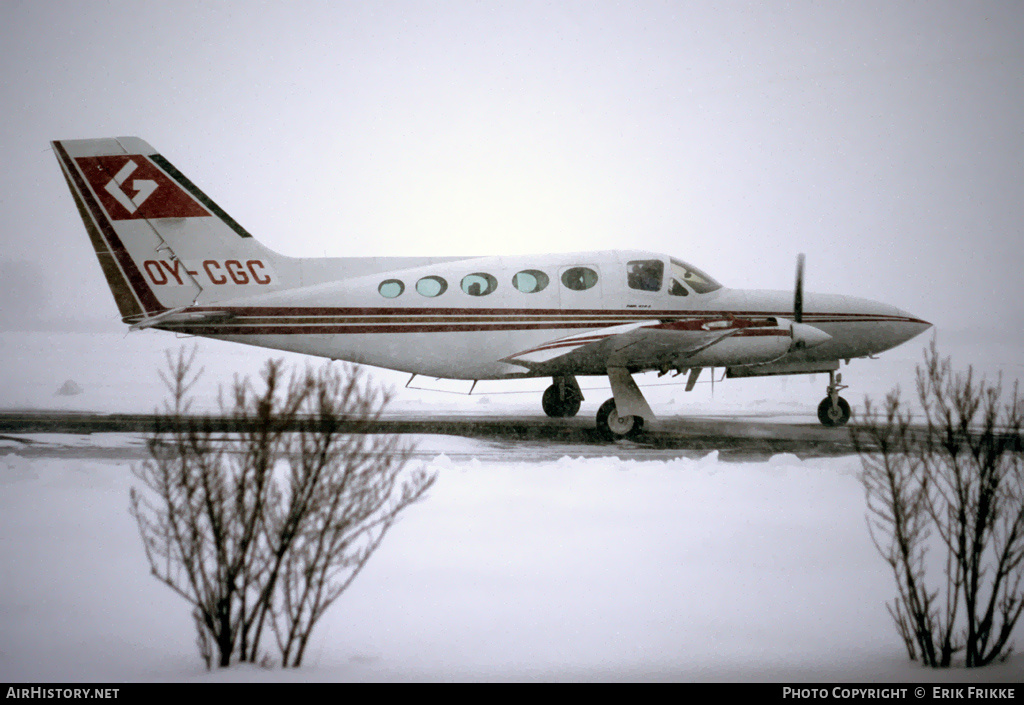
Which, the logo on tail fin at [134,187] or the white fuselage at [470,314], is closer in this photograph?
the logo on tail fin at [134,187]

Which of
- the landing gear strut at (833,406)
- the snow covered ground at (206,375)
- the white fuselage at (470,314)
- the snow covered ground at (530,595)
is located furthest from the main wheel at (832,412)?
the snow covered ground at (530,595)

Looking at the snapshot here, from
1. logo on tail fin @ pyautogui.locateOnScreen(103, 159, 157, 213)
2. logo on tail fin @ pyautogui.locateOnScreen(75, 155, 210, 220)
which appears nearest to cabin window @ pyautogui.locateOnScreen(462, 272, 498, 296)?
logo on tail fin @ pyautogui.locateOnScreen(75, 155, 210, 220)

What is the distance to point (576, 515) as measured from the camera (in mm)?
4977

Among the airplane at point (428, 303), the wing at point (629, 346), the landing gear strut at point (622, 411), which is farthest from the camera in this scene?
the landing gear strut at point (622, 411)

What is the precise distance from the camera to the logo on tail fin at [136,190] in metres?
8.34

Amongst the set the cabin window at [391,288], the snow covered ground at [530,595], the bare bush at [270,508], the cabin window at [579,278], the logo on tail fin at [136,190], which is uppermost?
the logo on tail fin at [136,190]

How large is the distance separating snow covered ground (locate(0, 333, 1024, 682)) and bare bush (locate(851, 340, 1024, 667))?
0.61 feet

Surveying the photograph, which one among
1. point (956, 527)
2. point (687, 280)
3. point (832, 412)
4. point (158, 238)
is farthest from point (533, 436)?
point (158, 238)

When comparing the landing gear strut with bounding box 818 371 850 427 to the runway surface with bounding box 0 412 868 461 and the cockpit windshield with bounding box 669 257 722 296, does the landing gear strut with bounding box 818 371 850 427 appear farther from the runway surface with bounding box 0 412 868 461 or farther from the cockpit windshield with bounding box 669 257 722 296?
the cockpit windshield with bounding box 669 257 722 296

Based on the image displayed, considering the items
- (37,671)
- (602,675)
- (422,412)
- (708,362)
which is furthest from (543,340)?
(37,671)

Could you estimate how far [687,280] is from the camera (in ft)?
31.9

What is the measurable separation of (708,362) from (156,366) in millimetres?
7278

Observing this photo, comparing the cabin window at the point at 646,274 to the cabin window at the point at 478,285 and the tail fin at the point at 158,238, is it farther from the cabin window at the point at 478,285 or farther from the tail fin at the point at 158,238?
the tail fin at the point at 158,238

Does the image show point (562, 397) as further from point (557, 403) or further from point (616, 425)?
point (616, 425)
